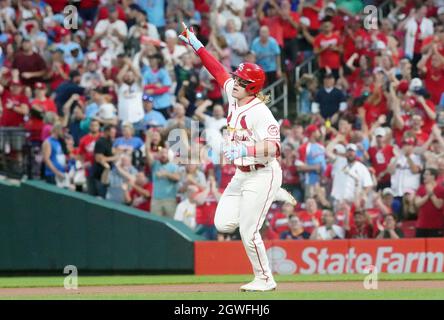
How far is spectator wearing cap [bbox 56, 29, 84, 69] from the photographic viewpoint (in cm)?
1998

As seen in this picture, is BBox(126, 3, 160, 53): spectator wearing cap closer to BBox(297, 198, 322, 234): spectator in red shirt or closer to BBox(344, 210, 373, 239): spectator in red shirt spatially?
BBox(297, 198, 322, 234): spectator in red shirt

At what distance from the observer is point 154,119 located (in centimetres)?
1823

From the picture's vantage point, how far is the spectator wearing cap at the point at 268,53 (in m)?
19.4

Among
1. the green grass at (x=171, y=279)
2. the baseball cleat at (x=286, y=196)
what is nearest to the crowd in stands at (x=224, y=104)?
the green grass at (x=171, y=279)

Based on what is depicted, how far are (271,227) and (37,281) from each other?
3523mm

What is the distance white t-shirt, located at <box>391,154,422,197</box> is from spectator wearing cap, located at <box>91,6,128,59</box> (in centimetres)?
579

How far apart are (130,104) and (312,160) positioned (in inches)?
130

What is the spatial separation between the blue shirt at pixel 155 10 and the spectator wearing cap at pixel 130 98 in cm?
196

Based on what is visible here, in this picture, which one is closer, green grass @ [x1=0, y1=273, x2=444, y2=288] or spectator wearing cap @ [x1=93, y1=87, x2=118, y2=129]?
green grass @ [x1=0, y1=273, x2=444, y2=288]

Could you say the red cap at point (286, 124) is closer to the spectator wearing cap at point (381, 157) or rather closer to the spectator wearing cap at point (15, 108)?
the spectator wearing cap at point (381, 157)

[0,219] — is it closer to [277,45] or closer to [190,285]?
[190,285]

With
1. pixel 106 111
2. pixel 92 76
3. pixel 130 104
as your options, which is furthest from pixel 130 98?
pixel 92 76

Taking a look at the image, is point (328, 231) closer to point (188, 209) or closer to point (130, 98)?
point (188, 209)

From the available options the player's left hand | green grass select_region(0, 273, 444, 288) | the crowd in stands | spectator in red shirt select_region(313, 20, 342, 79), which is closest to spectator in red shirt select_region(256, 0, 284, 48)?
the crowd in stands
